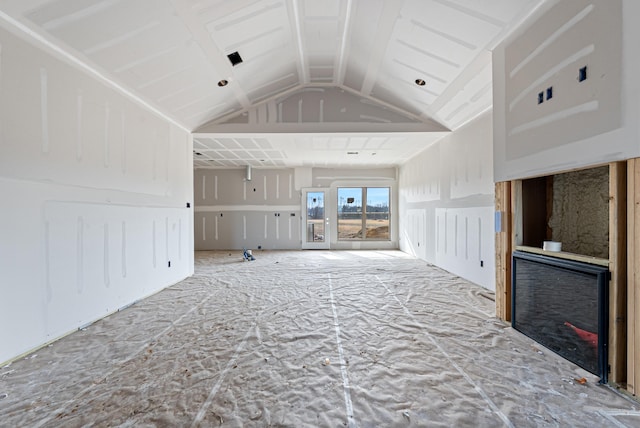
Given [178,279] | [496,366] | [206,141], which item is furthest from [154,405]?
[206,141]

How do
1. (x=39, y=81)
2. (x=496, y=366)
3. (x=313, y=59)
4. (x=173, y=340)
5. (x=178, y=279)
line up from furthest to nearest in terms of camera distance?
(x=178, y=279), (x=313, y=59), (x=173, y=340), (x=39, y=81), (x=496, y=366)

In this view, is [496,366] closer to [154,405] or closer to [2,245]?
[154,405]

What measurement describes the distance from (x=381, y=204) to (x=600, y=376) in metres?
8.10

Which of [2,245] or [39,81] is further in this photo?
[39,81]

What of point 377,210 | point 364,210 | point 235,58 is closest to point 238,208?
point 364,210

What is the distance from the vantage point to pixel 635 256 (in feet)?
5.91

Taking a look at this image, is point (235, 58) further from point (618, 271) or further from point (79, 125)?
point (618, 271)

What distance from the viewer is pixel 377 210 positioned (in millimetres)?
9922

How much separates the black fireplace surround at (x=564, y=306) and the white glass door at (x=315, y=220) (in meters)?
7.12

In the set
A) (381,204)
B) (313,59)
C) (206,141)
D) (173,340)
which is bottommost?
(173,340)

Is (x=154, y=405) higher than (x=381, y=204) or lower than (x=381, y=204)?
lower

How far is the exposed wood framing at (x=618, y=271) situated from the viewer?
189 centimetres

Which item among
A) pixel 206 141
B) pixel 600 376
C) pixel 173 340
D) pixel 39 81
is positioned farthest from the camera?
pixel 206 141

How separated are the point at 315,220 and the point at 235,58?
6.54m
